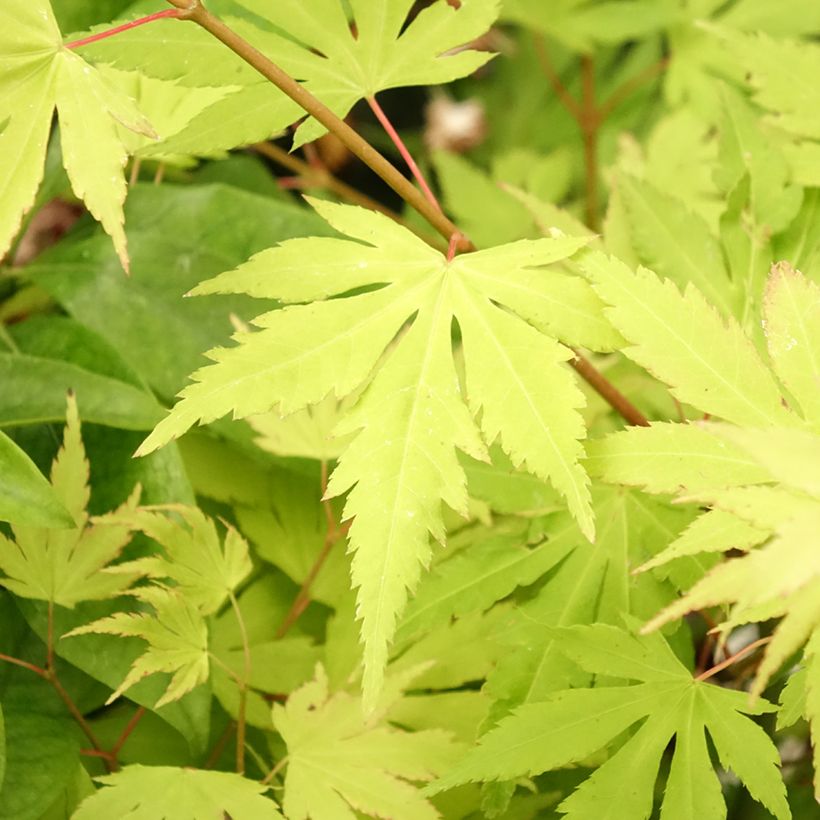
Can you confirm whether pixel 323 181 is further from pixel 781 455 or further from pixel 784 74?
pixel 781 455

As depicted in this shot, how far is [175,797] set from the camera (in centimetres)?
63

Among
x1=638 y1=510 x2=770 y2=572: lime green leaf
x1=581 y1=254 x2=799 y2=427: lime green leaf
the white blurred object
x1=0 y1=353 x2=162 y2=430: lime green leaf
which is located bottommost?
x1=638 y1=510 x2=770 y2=572: lime green leaf

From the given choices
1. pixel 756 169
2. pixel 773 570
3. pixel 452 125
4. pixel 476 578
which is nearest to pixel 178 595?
pixel 476 578

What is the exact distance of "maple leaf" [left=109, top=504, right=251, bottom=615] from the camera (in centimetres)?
68

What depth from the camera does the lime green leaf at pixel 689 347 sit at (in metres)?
0.58

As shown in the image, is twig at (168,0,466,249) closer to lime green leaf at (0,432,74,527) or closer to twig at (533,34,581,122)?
lime green leaf at (0,432,74,527)

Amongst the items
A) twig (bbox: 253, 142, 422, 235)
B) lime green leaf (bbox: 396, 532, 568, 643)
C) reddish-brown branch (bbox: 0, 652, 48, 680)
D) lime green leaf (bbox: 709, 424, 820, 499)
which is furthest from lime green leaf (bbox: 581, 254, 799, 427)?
twig (bbox: 253, 142, 422, 235)

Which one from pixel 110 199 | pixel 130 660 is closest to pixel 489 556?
pixel 130 660

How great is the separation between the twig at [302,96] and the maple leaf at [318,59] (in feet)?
0.11

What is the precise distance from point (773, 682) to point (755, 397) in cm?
37

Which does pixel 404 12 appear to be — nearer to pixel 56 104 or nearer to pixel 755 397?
pixel 56 104

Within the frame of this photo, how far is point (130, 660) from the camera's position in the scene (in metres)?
0.71

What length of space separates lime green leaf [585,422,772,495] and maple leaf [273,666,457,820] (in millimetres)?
269

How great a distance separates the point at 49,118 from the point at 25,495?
263 mm
